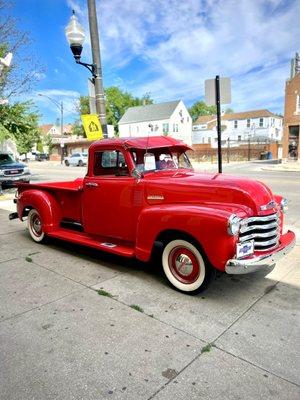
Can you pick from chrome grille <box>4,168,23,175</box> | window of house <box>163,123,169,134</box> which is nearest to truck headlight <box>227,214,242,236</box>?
chrome grille <box>4,168,23,175</box>

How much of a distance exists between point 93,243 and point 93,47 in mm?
4282

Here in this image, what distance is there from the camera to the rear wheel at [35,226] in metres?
6.41

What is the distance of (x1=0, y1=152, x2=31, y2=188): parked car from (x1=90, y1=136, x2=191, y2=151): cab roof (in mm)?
11602

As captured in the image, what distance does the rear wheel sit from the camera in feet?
21.0

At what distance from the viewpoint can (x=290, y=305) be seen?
391cm

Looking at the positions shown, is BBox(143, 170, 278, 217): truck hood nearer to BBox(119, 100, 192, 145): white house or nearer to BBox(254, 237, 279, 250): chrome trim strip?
BBox(254, 237, 279, 250): chrome trim strip

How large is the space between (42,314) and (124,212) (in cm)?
172

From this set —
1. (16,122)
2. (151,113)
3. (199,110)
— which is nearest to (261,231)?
(16,122)

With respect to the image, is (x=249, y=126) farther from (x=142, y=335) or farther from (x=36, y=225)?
(x=142, y=335)

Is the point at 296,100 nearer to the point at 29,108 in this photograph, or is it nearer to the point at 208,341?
the point at 29,108

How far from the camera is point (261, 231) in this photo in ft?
13.1

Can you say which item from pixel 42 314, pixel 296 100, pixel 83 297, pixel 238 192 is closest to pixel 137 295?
pixel 83 297

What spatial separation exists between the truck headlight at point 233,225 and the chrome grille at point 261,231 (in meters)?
0.09

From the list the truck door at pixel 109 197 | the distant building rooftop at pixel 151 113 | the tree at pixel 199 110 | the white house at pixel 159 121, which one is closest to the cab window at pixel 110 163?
the truck door at pixel 109 197
